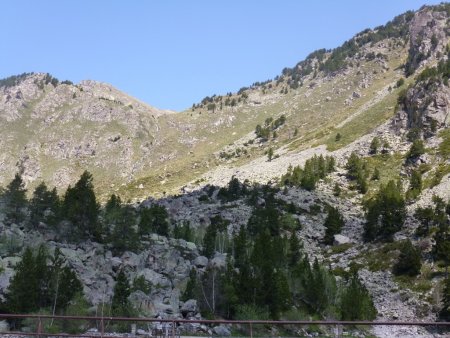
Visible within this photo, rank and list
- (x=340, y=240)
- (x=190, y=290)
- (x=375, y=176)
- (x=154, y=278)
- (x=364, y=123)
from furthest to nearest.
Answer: (x=364, y=123) → (x=375, y=176) → (x=340, y=240) → (x=154, y=278) → (x=190, y=290)

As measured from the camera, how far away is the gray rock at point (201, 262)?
67.2 meters

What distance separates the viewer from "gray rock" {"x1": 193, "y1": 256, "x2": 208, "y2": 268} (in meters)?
67.2

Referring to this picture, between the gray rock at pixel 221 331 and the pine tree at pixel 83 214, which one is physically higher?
the pine tree at pixel 83 214

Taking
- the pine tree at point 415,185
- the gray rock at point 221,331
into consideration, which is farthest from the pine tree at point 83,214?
the pine tree at point 415,185

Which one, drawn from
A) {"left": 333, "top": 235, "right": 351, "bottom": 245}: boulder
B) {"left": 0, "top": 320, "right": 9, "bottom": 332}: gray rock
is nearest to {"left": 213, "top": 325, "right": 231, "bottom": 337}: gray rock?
{"left": 0, "top": 320, "right": 9, "bottom": 332}: gray rock

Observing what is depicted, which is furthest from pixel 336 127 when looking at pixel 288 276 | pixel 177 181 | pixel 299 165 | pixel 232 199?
pixel 288 276

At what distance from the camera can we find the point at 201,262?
67688 millimetres

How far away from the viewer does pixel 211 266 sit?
6231 centimetres

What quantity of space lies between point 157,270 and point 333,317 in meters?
24.4

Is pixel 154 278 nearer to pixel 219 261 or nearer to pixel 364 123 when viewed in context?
pixel 219 261

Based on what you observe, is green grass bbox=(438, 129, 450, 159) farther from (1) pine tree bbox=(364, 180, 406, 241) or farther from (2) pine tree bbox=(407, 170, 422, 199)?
(1) pine tree bbox=(364, 180, 406, 241)

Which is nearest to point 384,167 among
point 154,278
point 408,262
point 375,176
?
point 375,176

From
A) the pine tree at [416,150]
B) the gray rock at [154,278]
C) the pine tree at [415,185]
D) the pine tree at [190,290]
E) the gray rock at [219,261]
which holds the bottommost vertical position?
the pine tree at [190,290]

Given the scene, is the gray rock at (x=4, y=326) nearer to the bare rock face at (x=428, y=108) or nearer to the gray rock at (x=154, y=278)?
the gray rock at (x=154, y=278)
